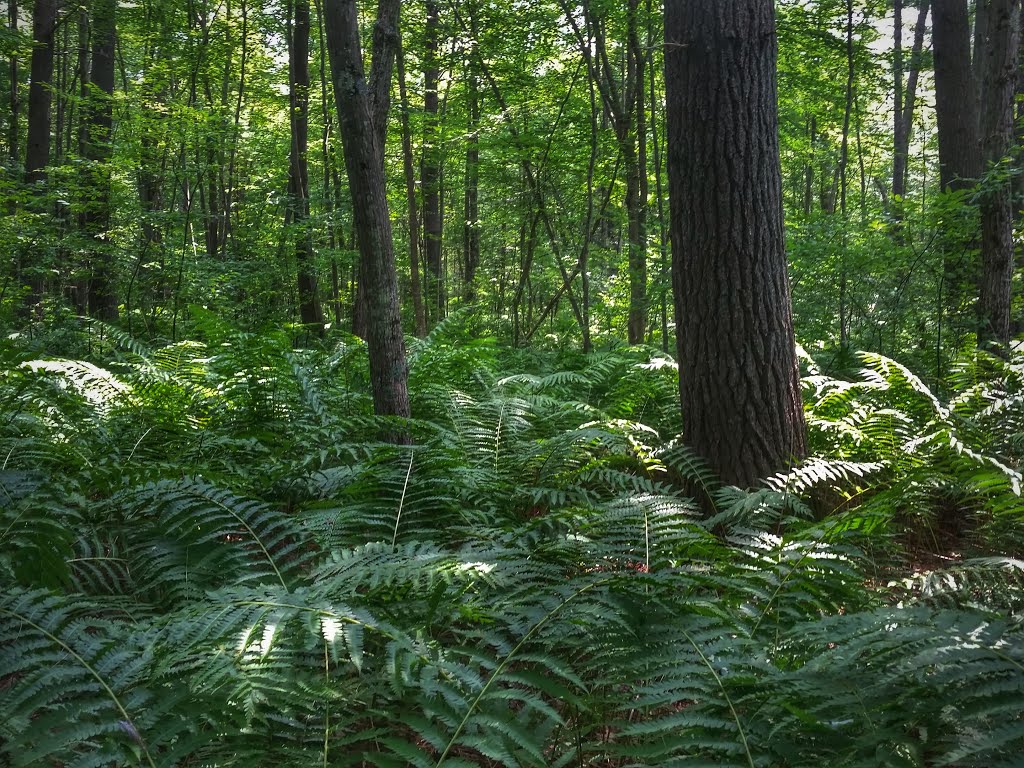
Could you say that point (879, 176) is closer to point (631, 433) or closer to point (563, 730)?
point (631, 433)

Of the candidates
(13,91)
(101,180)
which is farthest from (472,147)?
(13,91)

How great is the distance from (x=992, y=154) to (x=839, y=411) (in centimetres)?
390

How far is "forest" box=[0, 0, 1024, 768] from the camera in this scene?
5.22 ft

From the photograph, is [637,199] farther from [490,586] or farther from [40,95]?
[40,95]

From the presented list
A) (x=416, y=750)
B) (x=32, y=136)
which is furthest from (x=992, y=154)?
(x=32, y=136)

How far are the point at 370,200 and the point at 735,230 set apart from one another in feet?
6.78

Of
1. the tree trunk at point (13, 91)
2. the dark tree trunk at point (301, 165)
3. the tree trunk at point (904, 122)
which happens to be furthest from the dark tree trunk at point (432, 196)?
the tree trunk at point (904, 122)

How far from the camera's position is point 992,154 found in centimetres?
629

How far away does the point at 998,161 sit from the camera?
592 centimetres

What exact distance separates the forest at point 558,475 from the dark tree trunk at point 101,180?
0.11 meters

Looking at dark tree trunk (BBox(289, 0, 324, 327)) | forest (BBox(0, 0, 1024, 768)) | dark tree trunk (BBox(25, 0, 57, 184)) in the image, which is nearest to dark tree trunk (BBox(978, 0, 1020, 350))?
forest (BBox(0, 0, 1024, 768))

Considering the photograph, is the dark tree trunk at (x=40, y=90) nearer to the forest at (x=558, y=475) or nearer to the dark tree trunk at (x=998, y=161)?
the forest at (x=558, y=475)

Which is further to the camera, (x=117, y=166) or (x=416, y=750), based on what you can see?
(x=117, y=166)

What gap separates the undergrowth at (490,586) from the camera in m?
1.50
